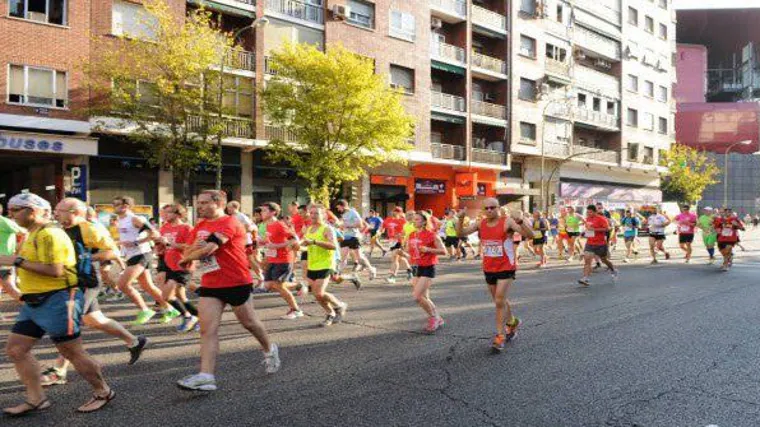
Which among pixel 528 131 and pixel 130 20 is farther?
pixel 528 131

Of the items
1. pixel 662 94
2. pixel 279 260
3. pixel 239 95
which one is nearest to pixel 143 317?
pixel 279 260

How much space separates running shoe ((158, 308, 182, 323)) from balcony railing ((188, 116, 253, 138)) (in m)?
13.3

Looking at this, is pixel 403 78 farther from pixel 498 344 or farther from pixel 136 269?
pixel 498 344

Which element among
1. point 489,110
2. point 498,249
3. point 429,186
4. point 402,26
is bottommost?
point 498,249

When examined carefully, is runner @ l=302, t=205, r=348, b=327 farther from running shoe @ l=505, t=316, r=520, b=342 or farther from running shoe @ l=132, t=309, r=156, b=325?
running shoe @ l=505, t=316, r=520, b=342

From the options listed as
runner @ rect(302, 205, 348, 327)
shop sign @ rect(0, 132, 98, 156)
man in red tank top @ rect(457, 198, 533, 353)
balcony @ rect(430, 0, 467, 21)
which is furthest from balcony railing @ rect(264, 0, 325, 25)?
man in red tank top @ rect(457, 198, 533, 353)

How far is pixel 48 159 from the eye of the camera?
21.6m

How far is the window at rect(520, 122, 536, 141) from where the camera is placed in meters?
38.1

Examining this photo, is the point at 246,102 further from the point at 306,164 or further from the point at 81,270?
the point at 81,270

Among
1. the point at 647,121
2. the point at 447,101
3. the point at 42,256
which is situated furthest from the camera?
the point at 647,121

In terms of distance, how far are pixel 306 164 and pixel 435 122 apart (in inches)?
509

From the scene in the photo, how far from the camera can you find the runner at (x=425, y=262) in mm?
7855

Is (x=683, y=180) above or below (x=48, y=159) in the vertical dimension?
above

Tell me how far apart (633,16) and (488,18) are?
20310mm
